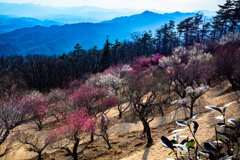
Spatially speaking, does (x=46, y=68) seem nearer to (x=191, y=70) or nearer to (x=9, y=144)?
(x=9, y=144)

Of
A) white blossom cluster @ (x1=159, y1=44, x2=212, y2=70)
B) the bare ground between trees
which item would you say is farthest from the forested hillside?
white blossom cluster @ (x1=159, y1=44, x2=212, y2=70)

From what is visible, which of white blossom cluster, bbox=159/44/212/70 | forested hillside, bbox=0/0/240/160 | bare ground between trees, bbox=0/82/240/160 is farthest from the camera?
white blossom cluster, bbox=159/44/212/70

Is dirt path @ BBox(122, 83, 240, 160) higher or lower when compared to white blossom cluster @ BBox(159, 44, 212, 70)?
lower

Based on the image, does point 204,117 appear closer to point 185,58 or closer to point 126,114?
A: point 126,114

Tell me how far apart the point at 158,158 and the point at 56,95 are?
29.9 m

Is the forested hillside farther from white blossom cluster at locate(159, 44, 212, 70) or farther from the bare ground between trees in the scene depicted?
white blossom cluster at locate(159, 44, 212, 70)

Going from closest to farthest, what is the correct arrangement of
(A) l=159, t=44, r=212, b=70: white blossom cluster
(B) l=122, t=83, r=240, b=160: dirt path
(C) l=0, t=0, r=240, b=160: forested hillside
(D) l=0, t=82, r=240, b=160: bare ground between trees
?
(B) l=122, t=83, r=240, b=160: dirt path < (D) l=0, t=82, r=240, b=160: bare ground between trees < (C) l=0, t=0, r=240, b=160: forested hillside < (A) l=159, t=44, r=212, b=70: white blossom cluster

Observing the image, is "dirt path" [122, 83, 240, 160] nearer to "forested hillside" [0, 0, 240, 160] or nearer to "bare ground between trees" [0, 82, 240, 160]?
"bare ground between trees" [0, 82, 240, 160]

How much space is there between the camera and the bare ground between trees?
13115 mm

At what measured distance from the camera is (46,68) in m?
66.1

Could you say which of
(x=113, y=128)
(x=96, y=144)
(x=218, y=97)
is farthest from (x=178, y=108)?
(x=96, y=144)

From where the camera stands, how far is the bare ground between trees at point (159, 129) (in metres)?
13.1

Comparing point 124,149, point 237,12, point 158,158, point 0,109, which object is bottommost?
point 124,149

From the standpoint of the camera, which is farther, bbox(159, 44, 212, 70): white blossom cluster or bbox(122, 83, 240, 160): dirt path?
bbox(159, 44, 212, 70): white blossom cluster
